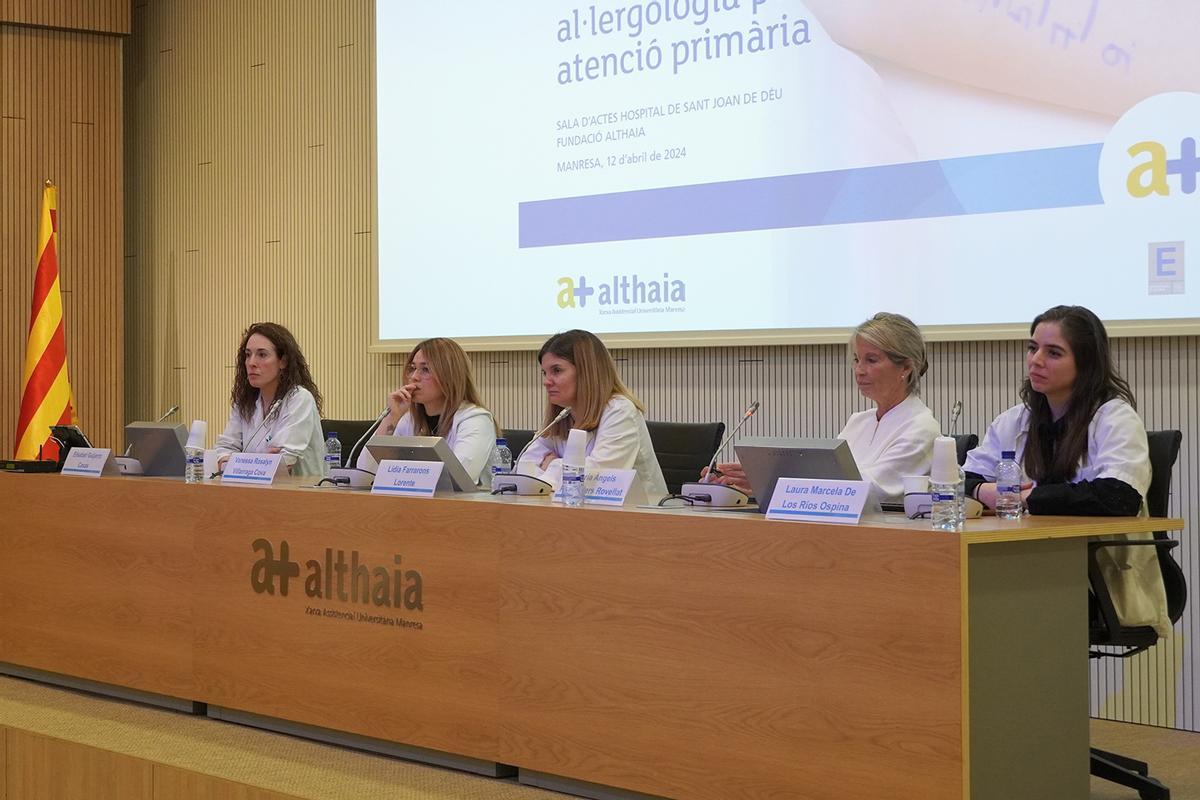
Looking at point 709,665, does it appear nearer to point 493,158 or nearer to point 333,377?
point 493,158

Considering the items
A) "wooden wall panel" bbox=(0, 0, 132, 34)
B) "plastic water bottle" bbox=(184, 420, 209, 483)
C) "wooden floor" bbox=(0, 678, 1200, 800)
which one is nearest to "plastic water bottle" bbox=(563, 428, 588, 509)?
"wooden floor" bbox=(0, 678, 1200, 800)

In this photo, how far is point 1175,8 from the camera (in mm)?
3602

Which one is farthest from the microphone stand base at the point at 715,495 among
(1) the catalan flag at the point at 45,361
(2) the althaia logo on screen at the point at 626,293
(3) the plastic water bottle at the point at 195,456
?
(1) the catalan flag at the point at 45,361

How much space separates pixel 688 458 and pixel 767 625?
5.02 feet

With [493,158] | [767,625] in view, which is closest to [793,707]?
[767,625]

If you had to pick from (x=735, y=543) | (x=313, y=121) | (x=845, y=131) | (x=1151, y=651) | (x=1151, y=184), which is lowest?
(x=1151, y=651)

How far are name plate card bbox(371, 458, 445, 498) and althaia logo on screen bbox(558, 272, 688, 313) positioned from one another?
174cm

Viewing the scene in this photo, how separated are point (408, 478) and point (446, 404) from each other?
87 centimetres

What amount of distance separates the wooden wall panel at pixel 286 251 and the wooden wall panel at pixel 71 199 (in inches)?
13.9

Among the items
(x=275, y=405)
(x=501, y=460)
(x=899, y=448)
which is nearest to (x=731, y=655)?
(x=899, y=448)

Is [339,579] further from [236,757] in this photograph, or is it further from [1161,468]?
[1161,468]

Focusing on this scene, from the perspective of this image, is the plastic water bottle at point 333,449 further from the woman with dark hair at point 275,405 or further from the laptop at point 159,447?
the laptop at point 159,447

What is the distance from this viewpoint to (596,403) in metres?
3.64

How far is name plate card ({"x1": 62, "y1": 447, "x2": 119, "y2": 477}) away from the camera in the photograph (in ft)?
12.4
